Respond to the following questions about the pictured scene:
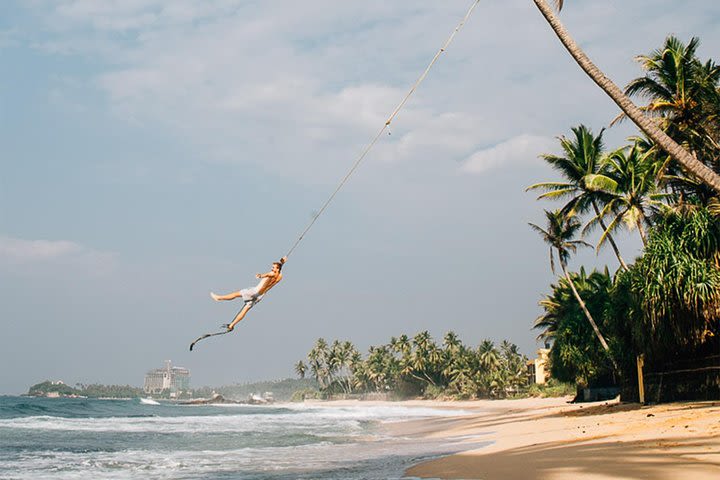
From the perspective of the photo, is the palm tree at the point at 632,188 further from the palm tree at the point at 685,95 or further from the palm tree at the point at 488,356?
the palm tree at the point at 488,356

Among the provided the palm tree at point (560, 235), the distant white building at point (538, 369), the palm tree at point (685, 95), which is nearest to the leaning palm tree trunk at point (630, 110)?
the palm tree at point (685, 95)

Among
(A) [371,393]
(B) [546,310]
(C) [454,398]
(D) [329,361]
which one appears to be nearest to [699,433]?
(B) [546,310]

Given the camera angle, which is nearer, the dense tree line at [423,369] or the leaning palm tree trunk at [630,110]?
the leaning palm tree trunk at [630,110]

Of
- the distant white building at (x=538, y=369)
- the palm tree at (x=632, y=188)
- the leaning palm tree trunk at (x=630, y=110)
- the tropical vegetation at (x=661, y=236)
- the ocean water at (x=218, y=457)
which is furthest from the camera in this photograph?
the distant white building at (x=538, y=369)

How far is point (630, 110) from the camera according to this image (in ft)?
38.0

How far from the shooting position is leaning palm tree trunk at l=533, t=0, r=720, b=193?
11094 millimetres

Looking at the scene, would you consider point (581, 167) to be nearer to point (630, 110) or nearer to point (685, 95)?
point (685, 95)

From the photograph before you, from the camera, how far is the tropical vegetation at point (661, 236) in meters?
18.9

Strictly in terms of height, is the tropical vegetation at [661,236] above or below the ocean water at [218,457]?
above

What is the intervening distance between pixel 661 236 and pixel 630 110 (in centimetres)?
1083

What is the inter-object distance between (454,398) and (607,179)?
250ft

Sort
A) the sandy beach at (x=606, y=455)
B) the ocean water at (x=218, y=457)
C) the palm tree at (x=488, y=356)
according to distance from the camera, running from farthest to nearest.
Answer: the palm tree at (x=488, y=356) → the ocean water at (x=218, y=457) → the sandy beach at (x=606, y=455)

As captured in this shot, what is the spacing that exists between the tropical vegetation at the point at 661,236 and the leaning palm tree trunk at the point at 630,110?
0.06 meters

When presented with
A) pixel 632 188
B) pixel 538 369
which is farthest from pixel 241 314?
pixel 538 369
